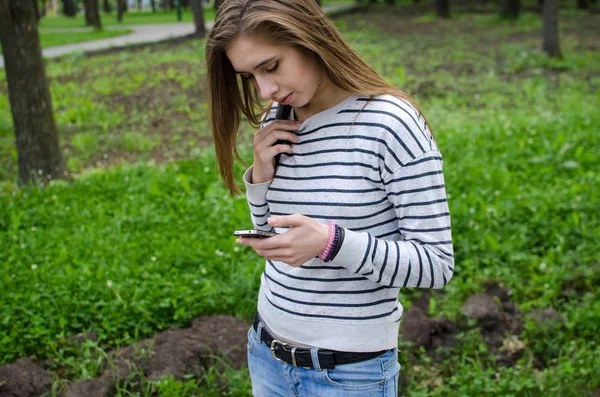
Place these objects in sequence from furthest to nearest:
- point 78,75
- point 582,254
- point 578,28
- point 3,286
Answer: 1. point 578,28
2. point 78,75
3. point 582,254
4. point 3,286

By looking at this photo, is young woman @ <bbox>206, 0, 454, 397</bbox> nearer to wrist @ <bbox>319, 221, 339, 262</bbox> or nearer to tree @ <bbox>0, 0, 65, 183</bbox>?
wrist @ <bbox>319, 221, 339, 262</bbox>

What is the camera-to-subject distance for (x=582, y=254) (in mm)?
4414

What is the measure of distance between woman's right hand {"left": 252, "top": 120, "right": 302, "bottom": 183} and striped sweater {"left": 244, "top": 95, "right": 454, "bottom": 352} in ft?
0.07

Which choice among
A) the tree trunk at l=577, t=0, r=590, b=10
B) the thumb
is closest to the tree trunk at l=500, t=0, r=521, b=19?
the tree trunk at l=577, t=0, r=590, b=10

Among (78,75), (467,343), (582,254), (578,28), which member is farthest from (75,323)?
(578,28)

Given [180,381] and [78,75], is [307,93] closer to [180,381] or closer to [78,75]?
[180,381]

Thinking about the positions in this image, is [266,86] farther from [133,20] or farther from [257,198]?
[133,20]

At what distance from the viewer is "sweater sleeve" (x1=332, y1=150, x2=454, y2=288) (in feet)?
5.00

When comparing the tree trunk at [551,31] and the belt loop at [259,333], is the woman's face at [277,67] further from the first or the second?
the tree trunk at [551,31]

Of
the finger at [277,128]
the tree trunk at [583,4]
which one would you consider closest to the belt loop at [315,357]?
the finger at [277,128]

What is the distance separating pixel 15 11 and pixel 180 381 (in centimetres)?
418

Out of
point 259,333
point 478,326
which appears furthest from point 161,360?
point 478,326

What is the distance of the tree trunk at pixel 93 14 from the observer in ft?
78.5

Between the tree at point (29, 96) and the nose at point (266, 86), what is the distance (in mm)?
5051
